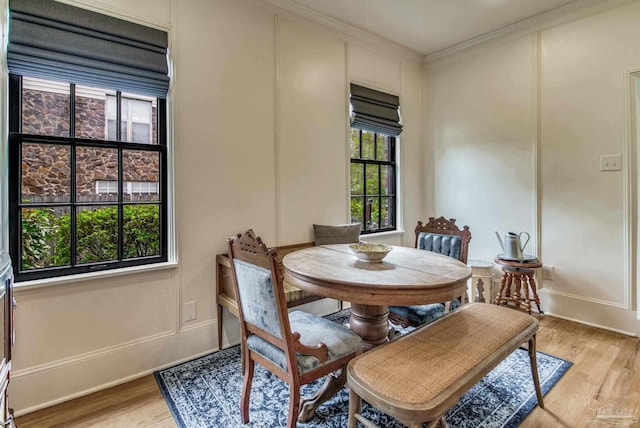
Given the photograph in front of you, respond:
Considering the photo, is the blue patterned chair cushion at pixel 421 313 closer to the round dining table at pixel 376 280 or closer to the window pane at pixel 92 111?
the round dining table at pixel 376 280

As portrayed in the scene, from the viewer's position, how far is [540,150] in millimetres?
3174

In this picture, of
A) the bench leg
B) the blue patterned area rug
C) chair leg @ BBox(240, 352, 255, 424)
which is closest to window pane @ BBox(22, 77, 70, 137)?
the blue patterned area rug

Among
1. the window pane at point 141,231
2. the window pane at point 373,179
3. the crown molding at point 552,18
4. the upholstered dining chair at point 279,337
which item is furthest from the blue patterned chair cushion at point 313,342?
the crown molding at point 552,18

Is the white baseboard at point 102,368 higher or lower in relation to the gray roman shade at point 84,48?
lower

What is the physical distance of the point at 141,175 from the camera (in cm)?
230

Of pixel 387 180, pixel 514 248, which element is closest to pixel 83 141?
pixel 387 180

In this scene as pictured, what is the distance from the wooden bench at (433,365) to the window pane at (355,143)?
2177mm

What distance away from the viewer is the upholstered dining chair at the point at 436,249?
6.88ft

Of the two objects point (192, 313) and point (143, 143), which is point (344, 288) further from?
point (143, 143)

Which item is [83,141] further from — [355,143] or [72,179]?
[355,143]

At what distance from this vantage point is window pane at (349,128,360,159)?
11.7 feet

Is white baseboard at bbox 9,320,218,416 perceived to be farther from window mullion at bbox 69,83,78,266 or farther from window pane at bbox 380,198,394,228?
window pane at bbox 380,198,394,228

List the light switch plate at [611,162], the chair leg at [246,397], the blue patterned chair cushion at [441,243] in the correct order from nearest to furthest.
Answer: the chair leg at [246,397] → the blue patterned chair cushion at [441,243] → the light switch plate at [611,162]

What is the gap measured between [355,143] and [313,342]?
8.14 feet
